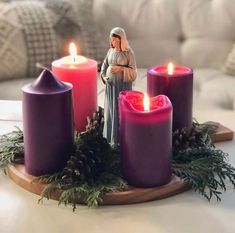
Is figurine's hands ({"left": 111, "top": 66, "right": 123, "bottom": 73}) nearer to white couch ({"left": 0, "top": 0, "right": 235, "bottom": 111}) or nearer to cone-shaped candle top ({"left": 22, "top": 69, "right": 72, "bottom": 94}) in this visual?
cone-shaped candle top ({"left": 22, "top": 69, "right": 72, "bottom": 94})

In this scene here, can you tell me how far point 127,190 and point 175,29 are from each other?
1607 millimetres

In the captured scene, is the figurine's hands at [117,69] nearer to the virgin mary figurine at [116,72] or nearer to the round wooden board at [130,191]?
the virgin mary figurine at [116,72]

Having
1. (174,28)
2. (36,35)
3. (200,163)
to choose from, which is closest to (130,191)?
(200,163)

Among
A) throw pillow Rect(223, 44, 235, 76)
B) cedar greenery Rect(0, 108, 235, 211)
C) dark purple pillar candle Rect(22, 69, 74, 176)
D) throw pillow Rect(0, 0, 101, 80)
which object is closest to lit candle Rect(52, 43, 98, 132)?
cedar greenery Rect(0, 108, 235, 211)

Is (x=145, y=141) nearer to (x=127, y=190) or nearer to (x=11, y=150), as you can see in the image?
(x=127, y=190)

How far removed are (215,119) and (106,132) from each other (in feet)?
1.27

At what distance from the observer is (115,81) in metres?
1.05

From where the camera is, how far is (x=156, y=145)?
921 millimetres

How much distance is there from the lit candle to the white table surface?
0.24 metres

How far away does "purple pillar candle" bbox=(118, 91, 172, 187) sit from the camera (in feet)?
2.98

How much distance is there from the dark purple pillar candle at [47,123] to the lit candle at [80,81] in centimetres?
16

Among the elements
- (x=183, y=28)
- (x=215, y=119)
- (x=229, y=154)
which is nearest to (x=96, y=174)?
(x=229, y=154)

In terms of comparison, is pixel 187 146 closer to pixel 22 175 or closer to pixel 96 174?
pixel 96 174

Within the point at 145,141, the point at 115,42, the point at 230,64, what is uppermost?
the point at 115,42
